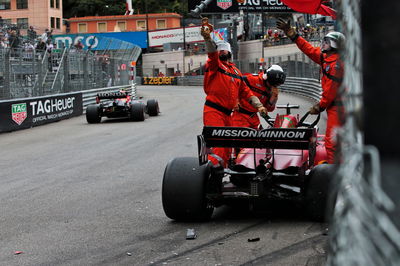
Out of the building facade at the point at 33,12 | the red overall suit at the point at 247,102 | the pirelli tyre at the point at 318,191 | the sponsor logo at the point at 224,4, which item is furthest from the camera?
the building facade at the point at 33,12

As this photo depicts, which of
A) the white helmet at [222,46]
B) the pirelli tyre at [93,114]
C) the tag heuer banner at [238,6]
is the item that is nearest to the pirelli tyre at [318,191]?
the white helmet at [222,46]

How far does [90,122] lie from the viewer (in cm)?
1941

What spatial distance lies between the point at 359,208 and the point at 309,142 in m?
4.64

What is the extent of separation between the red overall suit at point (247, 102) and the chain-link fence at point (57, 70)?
11.2 metres

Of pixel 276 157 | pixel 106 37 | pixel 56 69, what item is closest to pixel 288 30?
pixel 276 157

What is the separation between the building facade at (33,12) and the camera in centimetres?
6612

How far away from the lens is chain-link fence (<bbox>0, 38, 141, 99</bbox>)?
18.3m

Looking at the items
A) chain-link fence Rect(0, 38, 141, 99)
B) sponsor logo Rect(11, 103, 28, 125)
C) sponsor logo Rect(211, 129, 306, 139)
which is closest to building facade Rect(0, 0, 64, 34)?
chain-link fence Rect(0, 38, 141, 99)

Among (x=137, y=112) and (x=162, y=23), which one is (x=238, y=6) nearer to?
(x=137, y=112)

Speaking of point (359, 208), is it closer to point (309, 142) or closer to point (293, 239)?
point (293, 239)

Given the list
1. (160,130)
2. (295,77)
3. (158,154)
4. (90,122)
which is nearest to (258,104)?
(158,154)

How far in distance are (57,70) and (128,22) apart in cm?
5977

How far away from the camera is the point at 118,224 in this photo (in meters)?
6.15

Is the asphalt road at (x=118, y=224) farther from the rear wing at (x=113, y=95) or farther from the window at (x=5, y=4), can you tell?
the window at (x=5, y=4)
